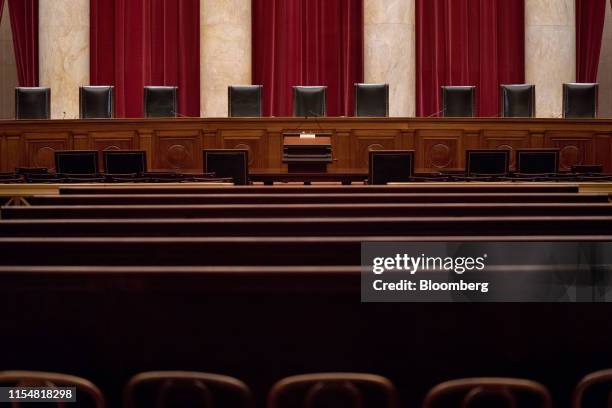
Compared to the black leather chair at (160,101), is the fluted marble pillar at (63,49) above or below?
above

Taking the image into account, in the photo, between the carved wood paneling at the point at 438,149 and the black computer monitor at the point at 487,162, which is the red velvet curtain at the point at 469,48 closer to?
the carved wood paneling at the point at 438,149

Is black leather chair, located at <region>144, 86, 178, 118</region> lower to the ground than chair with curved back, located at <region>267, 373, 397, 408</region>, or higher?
higher

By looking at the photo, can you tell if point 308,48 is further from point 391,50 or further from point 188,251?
point 188,251

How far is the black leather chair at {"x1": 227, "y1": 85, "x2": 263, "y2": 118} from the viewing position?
8.75 metres

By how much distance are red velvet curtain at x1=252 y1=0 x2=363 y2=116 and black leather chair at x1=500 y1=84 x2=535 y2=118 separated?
2660mm

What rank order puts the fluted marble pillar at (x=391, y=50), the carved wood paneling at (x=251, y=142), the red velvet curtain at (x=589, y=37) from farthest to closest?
the red velvet curtain at (x=589, y=37) → the fluted marble pillar at (x=391, y=50) → the carved wood paneling at (x=251, y=142)

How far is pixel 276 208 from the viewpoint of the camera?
329 centimetres

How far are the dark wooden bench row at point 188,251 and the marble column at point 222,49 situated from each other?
742cm

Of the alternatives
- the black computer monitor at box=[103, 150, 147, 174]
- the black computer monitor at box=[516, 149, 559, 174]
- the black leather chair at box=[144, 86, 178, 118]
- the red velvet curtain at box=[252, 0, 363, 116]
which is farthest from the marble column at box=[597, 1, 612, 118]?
the black computer monitor at box=[103, 150, 147, 174]

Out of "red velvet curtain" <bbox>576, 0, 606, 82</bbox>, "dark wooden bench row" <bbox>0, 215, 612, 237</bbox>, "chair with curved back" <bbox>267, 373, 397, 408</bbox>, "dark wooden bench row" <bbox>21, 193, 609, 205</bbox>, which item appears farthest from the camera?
"red velvet curtain" <bbox>576, 0, 606, 82</bbox>

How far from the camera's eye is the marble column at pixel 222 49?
990cm

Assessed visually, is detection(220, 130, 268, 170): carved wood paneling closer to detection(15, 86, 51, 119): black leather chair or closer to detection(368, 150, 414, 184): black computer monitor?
detection(368, 150, 414, 184): black computer monitor

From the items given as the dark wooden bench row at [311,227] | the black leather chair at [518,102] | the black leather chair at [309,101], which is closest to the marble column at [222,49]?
the black leather chair at [309,101]

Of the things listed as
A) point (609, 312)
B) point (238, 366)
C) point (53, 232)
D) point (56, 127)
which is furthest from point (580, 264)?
point (56, 127)
